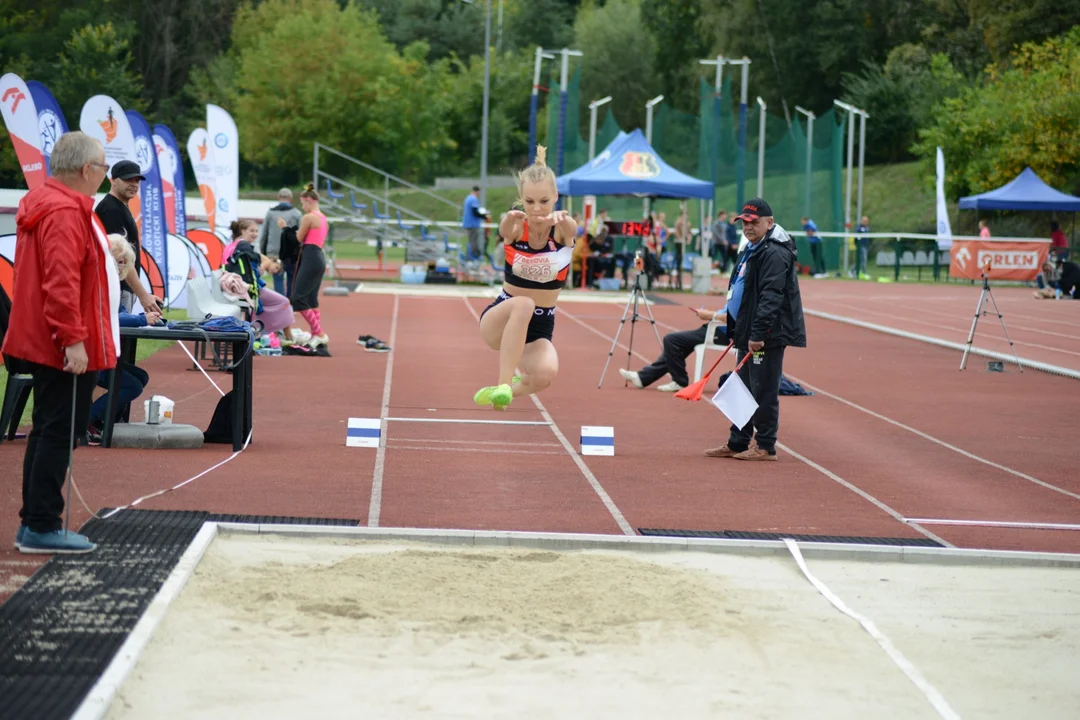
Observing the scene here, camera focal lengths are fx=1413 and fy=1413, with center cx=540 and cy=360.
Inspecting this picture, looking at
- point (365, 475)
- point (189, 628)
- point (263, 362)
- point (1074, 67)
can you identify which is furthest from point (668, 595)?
point (1074, 67)

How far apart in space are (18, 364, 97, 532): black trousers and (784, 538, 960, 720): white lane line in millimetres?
3509

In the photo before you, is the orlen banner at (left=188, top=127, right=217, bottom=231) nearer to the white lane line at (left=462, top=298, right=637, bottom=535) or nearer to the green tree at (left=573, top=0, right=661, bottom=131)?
the white lane line at (left=462, top=298, right=637, bottom=535)

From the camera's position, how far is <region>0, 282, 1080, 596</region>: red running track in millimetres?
8148

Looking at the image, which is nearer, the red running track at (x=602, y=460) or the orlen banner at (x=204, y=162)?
the red running track at (x=602, y=460)

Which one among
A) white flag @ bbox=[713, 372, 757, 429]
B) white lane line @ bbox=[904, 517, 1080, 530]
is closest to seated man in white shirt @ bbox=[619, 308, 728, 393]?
white flag @ bbox=[713, 372, 757, 429]

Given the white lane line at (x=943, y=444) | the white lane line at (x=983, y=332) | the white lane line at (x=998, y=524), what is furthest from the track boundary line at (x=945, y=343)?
the white lane line at (x=998, y=524)

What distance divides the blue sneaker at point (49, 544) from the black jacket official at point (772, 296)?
5270 mm

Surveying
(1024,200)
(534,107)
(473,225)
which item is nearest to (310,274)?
(473,225)

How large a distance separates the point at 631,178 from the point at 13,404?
21179 mm

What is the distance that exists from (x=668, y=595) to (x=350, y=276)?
102 ft

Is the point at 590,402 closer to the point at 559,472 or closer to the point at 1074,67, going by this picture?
the point at 559,472

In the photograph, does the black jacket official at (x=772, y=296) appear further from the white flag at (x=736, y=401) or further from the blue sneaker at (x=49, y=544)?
the blue sneaker at (x=49, y=544)

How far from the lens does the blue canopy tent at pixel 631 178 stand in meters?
29.2

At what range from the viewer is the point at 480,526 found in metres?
7.72
